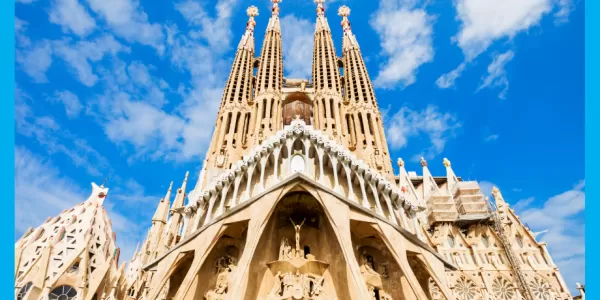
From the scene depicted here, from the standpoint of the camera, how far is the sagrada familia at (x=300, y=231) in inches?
574

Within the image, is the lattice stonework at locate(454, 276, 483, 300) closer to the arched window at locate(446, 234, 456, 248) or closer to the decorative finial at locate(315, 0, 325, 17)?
the arched window at locate(446, 234, 456, 248)

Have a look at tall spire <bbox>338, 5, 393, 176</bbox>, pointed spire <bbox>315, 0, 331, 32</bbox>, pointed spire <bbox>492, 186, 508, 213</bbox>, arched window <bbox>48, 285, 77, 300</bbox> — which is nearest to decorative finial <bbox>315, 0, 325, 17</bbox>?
pointed spire <bbox>315, 0, 331, 32</bbox>

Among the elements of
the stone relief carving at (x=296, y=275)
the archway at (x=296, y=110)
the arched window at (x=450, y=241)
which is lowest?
the stone relief carving at (x=296, y=275)

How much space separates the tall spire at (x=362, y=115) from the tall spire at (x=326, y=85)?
3.06 feet

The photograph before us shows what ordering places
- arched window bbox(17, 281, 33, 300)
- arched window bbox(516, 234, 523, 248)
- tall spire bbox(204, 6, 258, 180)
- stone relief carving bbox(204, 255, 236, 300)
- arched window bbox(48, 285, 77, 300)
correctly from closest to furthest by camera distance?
1. stone relief carving bbox(204, 255, 236, 300)
2. arched window bbox(17, 281, 33, 300)
3. arched window bbox(48, 285, 77, 300)
4. tall spire bbox(204, 6, 258, 180)
5. arched window bbox(516, 234, 523, 248)

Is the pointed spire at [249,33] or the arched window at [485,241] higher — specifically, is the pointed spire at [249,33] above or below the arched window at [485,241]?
above

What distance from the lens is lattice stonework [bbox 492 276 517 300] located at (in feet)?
64.1

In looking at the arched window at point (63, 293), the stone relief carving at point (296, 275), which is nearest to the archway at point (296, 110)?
the stone relief carving at point (296, 275)

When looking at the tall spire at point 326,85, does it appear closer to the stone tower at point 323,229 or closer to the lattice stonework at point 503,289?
the stone tower at point 323,229

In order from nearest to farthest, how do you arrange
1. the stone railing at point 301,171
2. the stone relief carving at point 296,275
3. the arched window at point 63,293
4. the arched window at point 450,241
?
the stone relief carving at point 296,275, the stone railing at point 301,171, the arched window at point 63,293, the arched window at point 450,241

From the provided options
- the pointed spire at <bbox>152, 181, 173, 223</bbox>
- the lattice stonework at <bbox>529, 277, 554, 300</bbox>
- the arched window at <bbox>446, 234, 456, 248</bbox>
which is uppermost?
the pointed spire at <bbox>152, 181, 173, 223</bbox>

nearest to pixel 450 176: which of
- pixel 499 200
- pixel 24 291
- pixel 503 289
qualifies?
pixel 499 200

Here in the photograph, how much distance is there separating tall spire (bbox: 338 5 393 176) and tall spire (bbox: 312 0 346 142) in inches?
36.8

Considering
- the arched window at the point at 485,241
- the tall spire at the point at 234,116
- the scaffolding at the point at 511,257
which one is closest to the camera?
the scaffolding at the point at 511,257
